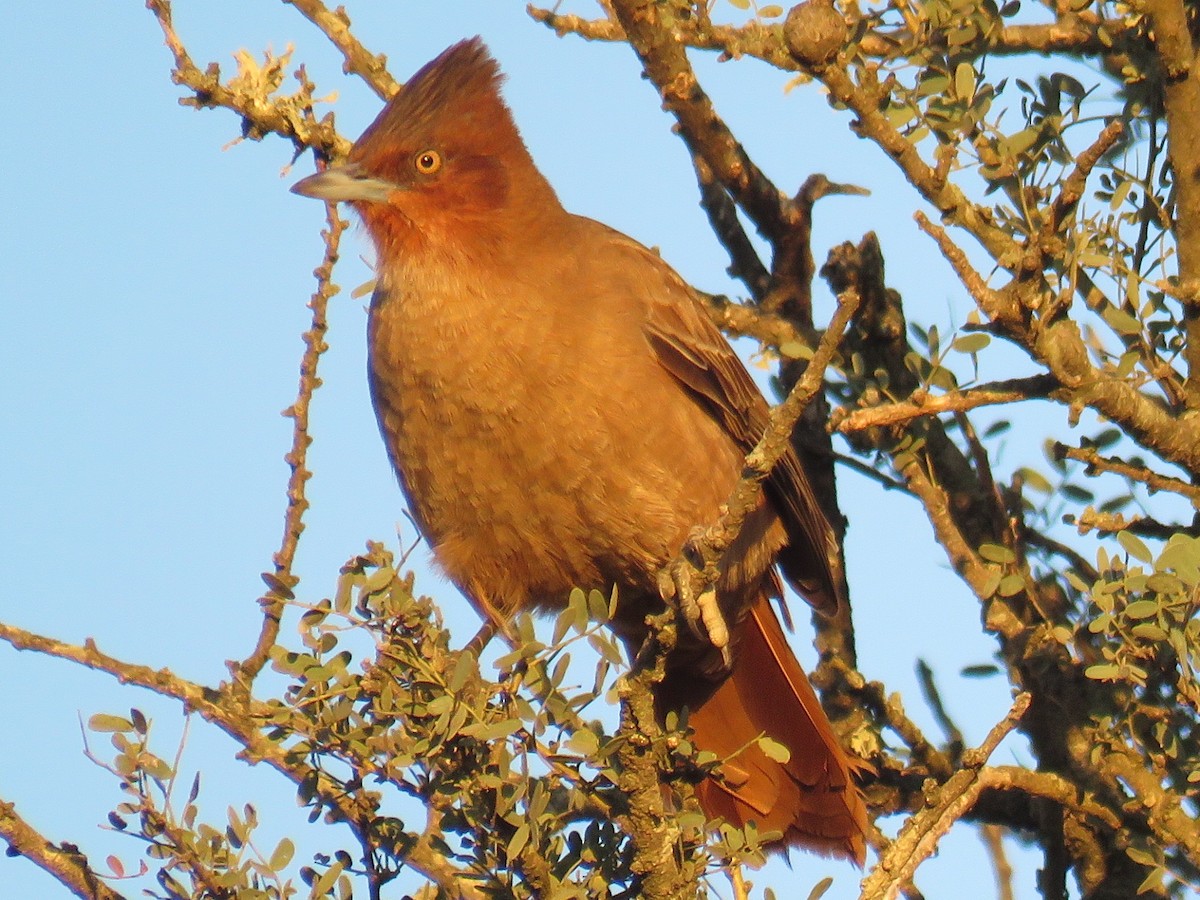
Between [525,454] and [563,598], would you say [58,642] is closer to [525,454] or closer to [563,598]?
[525,454]

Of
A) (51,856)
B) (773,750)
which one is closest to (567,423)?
(773,750)

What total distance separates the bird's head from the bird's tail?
4.89 ft

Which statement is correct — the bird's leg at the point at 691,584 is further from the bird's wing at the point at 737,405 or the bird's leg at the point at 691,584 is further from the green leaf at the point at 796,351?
the bird's wing at the point at 737,405

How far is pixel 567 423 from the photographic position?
417cm

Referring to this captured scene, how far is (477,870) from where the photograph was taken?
3268 mm

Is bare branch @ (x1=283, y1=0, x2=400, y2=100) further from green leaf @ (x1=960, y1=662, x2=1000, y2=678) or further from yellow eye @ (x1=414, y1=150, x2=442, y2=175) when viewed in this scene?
green leaf @ (x1=960, y1=662, x2=1000, y2=678)

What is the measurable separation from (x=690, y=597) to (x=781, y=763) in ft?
4.36

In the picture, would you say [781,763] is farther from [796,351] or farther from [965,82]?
[965,82]

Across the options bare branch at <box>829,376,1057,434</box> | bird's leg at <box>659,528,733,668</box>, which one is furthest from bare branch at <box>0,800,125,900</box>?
bare branch at <box>829,376,1057,434</box>

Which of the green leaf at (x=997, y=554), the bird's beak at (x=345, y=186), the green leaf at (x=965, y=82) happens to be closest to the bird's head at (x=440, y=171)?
the bird's beak at (x=345, y=186)

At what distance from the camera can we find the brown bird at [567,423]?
13.9 ft

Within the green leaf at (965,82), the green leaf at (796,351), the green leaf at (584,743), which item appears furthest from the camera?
the green leaf at (796,351)

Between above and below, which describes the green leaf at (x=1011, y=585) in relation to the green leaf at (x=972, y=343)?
below

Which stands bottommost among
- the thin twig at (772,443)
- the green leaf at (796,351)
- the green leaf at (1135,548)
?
the thin twig at (772,443)
